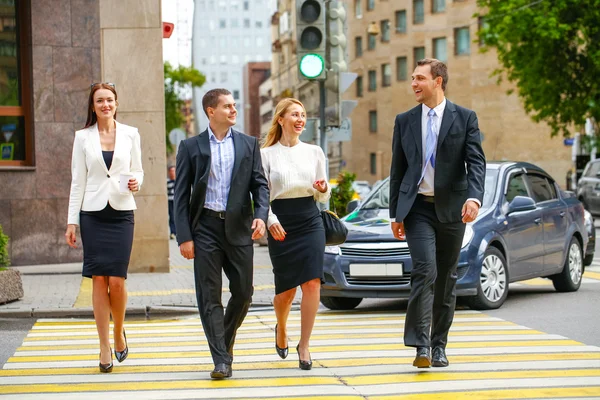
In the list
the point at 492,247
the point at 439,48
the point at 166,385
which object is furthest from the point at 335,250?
the point at 439,48

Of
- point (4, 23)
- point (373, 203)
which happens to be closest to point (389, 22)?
point (4, 23)

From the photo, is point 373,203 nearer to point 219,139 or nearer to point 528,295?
point 528,295

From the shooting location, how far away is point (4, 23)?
1817 cm

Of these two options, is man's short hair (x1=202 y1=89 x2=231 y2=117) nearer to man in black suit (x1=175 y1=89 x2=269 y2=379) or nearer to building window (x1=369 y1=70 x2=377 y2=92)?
man in black suit (x1=175 y1=89 x2=269 y2=379)

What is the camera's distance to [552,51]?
41.2 metres

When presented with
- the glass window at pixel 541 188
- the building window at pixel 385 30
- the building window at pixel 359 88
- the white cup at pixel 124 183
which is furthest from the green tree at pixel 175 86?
the white cup at pixel 124 183

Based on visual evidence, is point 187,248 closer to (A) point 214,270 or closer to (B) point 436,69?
(A) point 214,270

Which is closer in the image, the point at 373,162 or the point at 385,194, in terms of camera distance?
the point at 385,194

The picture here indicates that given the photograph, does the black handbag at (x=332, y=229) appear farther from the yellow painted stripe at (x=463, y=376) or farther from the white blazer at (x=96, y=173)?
the white blazer at (x=96, y=173)

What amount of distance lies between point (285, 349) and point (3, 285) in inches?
210

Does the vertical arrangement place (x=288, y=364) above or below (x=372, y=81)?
below

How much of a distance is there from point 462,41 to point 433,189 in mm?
63859

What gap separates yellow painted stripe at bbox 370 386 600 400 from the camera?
261 inches

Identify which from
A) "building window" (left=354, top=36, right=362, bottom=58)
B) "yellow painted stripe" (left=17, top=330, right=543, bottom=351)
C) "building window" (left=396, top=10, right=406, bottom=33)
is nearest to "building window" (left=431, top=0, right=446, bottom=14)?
"building window" (left=396, top=10, right=406, bottom=33)
